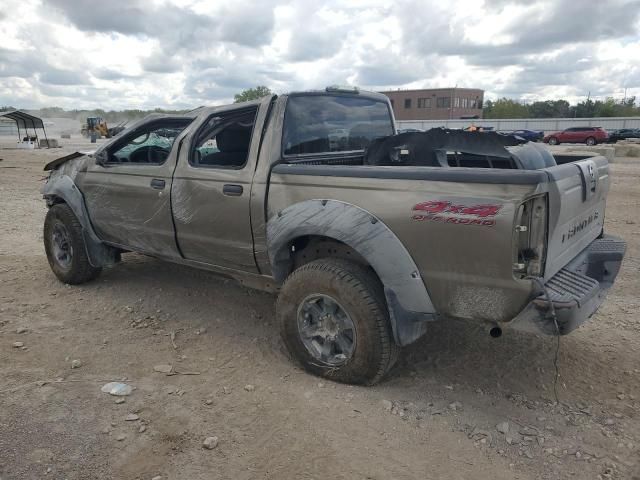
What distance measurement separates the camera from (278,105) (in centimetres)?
380

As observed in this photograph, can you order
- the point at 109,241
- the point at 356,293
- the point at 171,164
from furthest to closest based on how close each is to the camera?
the point at 109,241 < the point at 171,164 < the point at 356,293

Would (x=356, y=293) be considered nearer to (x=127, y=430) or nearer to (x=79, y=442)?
(x=127, y=430)

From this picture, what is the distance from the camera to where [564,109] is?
80.5m

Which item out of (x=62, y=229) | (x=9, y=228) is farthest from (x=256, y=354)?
(x=9, y=228)

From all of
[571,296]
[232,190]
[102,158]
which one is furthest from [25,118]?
[571,296]

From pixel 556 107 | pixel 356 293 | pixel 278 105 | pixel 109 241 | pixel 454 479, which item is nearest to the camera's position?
pixel 454 479

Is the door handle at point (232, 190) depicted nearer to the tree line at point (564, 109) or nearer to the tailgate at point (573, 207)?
the tailgate at point (573, 207)

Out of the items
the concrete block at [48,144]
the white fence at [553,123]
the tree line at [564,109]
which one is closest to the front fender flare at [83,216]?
the concrete block at [48,144]

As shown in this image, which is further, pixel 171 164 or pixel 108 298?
pixel 108 298

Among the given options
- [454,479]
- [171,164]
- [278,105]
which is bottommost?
[454,479]

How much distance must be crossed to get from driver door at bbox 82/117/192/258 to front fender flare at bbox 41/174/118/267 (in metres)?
0.08

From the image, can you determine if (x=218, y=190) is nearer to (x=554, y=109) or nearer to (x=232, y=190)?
(x=232, y=190)

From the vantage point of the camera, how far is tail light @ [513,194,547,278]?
2.63 m

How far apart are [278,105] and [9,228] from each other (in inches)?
249
